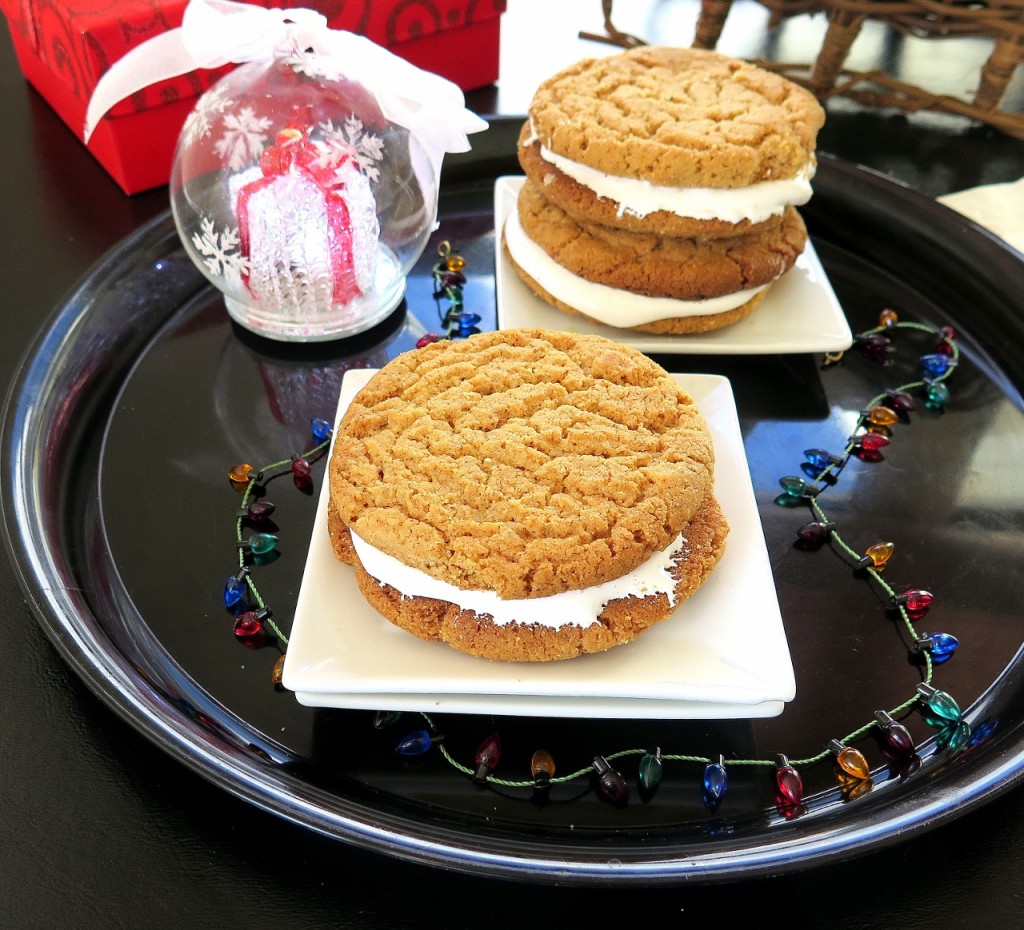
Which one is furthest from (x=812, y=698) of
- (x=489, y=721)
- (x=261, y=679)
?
(x=261, y=679)

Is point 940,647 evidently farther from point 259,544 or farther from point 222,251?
point 222,251

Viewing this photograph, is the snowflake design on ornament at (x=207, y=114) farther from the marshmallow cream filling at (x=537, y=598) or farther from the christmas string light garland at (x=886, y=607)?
the marshmallow cream filling at (x=537, y=598)

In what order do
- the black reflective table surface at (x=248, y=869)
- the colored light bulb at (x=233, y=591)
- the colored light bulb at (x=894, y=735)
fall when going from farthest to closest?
the colored light bulb at (x=233, y=591) → the colored light bulb at (x=894, y=735) → the black reflective table surface at (x=248, y=869)

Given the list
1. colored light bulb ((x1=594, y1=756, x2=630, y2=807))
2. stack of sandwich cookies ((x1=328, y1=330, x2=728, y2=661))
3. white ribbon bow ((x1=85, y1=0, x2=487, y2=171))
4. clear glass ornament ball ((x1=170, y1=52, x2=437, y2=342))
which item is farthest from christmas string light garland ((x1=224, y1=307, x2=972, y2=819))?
white ribbon bow ((x1=85, y1=0, x2=487, y2=171))

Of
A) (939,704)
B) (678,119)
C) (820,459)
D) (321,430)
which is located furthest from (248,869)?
(678,119)

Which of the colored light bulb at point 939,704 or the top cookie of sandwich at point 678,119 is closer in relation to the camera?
the colored light bulb at point 939,704

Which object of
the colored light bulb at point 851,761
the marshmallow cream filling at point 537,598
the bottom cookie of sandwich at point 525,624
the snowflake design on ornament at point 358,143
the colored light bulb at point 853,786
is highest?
the snowflake design on ornament at point 358,143

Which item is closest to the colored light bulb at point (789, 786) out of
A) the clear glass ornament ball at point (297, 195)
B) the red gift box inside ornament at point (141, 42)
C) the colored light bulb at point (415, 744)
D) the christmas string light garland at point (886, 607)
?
the christmas string light garland at point (886, 607)

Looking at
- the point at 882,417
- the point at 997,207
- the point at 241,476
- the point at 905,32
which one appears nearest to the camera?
the point at 241,476
